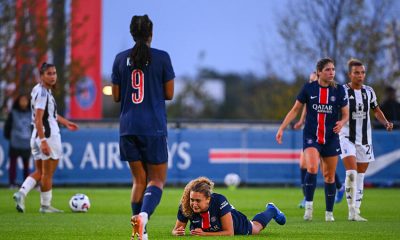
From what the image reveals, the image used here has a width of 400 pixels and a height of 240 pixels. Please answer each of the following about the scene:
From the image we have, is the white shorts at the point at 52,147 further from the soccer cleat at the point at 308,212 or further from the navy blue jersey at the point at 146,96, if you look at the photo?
the navy blue jersey at the point at 146,96

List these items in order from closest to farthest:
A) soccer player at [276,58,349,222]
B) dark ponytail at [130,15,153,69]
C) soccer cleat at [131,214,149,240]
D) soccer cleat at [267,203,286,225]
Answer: soccer cleat at [131,214,149,240], dark ponytail at [130,15,153,69], soccer cleat at [267,203,286,225], soccer player at [276,58,349,222]

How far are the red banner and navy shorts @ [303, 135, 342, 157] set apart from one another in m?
16.6

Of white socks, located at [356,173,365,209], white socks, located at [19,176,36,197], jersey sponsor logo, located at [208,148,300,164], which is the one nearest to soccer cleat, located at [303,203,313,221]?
white socks, located at [356,173,365,209]

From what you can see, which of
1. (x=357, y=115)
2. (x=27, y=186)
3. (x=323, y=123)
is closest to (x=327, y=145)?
(x=323, y=123)

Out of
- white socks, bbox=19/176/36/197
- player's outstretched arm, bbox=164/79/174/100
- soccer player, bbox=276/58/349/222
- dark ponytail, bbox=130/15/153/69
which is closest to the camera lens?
dark ponytail, bbox=130/15/153/69

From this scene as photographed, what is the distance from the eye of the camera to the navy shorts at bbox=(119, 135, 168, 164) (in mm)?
10141

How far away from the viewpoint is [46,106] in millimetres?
15734

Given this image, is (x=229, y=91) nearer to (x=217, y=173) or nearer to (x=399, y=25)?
(x=399, y=25)

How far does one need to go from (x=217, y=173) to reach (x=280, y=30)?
8.33 metres

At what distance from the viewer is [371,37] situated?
32.7 m

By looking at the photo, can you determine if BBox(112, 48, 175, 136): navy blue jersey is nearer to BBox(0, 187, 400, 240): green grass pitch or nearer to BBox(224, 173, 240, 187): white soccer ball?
BBox(0, 187, 400, 240): green grass pitch

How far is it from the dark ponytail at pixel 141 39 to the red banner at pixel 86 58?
20.2 m

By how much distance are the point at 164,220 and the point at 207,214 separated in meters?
Result: 3.34

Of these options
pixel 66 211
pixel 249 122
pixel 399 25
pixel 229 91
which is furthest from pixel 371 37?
pixel 229 91
